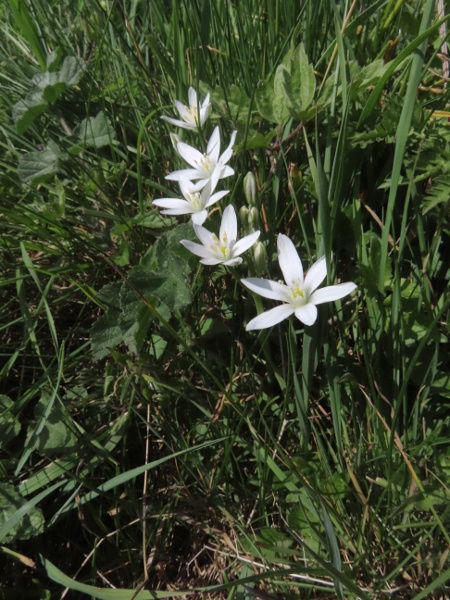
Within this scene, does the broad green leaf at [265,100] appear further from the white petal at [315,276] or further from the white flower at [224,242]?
the white petal at [315,276]

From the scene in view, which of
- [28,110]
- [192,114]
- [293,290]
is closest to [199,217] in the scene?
[293,290]

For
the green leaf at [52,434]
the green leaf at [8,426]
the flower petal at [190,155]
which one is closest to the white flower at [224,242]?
the flower petal at [190,155]

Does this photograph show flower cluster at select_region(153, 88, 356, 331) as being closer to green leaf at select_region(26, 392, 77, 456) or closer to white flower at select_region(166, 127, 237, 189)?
white flower at select_region(166, 127, 237, 189)

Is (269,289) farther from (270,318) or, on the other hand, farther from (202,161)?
(202,161)

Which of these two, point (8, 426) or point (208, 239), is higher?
point (208, 239)

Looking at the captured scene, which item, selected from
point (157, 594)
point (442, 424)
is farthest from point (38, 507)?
point (442, 424)

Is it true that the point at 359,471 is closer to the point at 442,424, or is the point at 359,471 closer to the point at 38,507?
the point at 442,424
